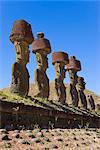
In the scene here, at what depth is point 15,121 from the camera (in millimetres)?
10688

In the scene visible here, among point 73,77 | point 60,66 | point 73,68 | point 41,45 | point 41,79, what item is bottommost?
point 41,79

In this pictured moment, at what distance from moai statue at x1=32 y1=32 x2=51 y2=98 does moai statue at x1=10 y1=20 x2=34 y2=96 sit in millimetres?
2163

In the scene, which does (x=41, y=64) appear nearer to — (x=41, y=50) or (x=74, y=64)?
(x=41, y=50)

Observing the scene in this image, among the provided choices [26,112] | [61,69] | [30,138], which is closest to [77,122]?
[61,69]

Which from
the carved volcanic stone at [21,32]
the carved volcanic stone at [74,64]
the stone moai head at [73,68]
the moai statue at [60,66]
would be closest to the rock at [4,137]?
the carved volcanic stone at [21,32]

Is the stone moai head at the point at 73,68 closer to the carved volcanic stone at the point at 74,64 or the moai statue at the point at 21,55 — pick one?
the carved volcanic stone at the point at 74,64

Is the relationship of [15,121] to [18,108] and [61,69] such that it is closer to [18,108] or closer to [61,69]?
[18,108]

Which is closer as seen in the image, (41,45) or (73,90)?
(41,45)

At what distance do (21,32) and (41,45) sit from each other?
298 centimetres

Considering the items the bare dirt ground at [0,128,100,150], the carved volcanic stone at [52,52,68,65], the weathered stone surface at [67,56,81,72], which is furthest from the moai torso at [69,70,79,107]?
the bare dirt ground at [0,128,100,150]

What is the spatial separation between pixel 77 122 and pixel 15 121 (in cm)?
726

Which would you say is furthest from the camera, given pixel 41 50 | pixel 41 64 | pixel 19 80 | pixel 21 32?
pixel 41 50

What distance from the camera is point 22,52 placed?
1552 cm

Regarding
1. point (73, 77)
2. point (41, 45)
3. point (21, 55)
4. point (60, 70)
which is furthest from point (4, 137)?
point (73, 77)
